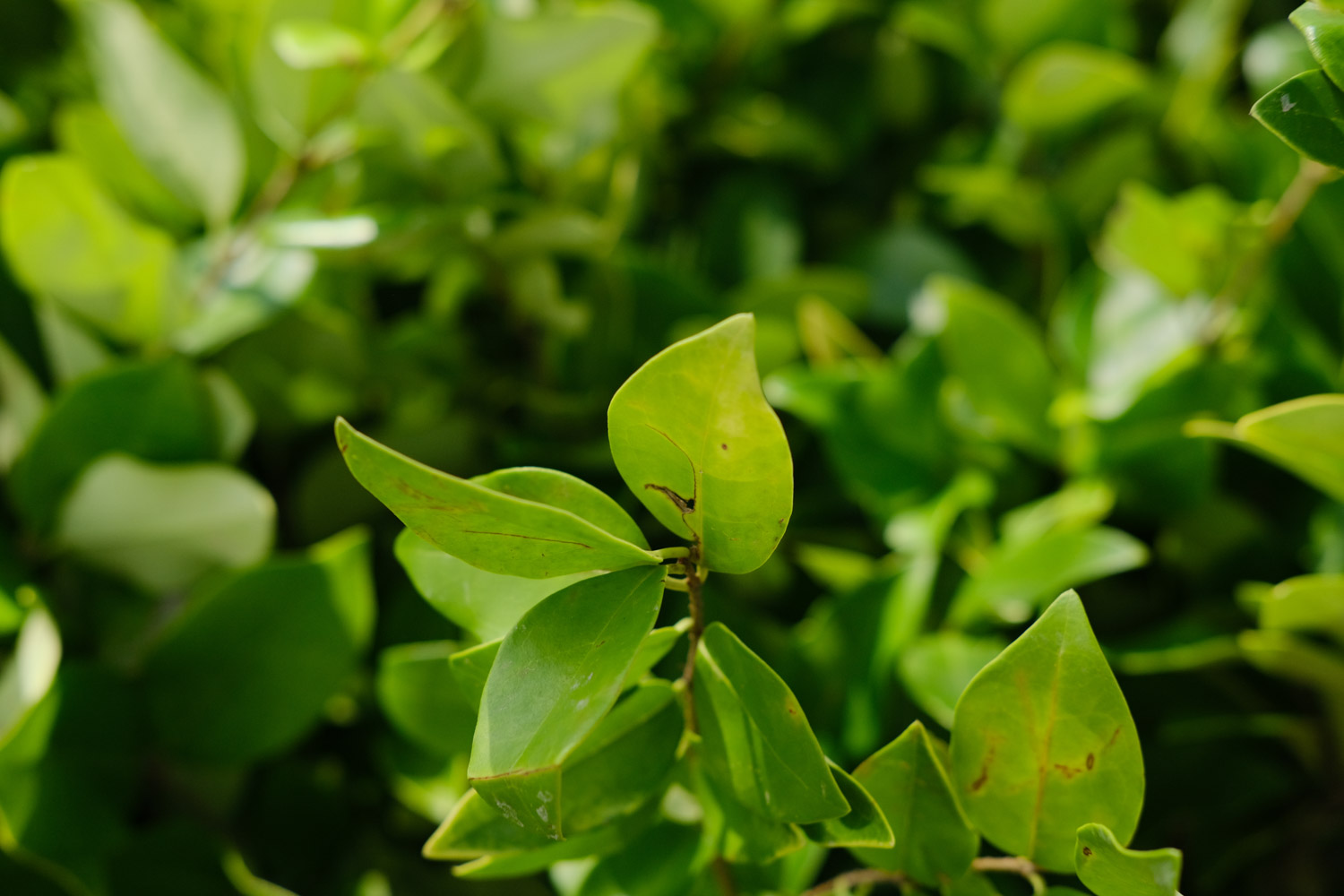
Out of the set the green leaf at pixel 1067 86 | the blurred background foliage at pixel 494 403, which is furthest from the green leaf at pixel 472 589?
the green leaf at pixel 1067 86

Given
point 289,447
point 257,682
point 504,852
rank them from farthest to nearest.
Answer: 1. point 289,447
2. point 257,682
3. point 504,852

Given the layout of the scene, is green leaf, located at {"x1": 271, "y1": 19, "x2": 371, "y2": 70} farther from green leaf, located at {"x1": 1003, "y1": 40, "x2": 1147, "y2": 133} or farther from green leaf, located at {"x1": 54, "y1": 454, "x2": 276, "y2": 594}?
green leaf, located at {"x1": 1003, "y1": 40, "x2": 1147, "y2": 133}

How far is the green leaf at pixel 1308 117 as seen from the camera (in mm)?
238

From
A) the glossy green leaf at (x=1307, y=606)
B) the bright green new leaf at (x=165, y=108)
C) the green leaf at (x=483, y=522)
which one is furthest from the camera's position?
the bright green new leaf at (x=165, y=108)

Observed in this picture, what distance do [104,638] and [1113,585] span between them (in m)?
0.46

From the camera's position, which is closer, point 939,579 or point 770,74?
point 939,579

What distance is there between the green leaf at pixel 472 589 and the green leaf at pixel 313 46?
242 mm

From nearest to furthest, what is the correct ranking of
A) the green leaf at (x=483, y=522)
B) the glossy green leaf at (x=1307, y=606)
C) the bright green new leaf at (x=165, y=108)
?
the green leaf at (x=483, y=522)
the glossy green leaf at (x=1307, y=606)
the bright green new leaf at (x=165, y=108)

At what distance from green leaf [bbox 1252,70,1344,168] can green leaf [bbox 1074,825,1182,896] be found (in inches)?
6.5

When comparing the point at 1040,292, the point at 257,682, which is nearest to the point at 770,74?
the point at 1040,292

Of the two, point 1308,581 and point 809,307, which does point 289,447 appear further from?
point 1308,581

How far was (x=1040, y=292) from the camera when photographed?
588 millimetres

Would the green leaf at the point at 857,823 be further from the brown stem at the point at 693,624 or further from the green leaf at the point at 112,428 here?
the green leaf at the point at 112,428

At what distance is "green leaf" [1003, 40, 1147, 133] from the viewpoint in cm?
51
